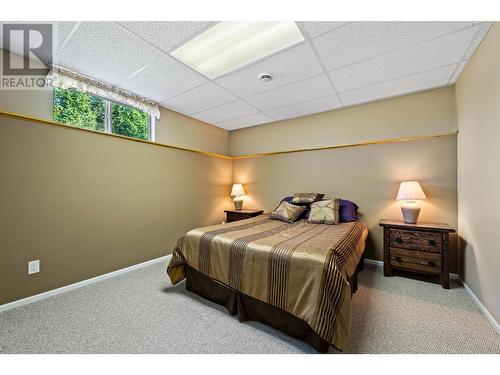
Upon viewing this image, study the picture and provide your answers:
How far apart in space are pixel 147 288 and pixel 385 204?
3.24 m

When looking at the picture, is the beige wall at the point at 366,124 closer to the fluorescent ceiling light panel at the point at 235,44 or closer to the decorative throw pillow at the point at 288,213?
the decorative throw pillow at the point at 288,213

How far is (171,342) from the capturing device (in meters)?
1.43

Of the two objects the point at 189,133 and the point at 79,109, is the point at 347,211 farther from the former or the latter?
the point at 79,109

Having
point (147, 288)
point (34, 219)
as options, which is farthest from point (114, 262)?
point (34, 219)

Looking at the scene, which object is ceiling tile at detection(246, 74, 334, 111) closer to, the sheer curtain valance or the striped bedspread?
the sheer curtain valance

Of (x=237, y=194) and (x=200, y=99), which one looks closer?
(x=200, y=99)

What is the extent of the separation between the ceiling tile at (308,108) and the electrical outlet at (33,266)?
3479mm

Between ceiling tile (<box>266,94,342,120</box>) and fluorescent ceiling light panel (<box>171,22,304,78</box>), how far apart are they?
1289mm

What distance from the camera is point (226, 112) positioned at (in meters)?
3.48

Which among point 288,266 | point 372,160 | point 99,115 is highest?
point 99,115

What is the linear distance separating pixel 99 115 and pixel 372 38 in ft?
10.4

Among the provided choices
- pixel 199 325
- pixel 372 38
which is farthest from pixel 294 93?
pixel 199 325
